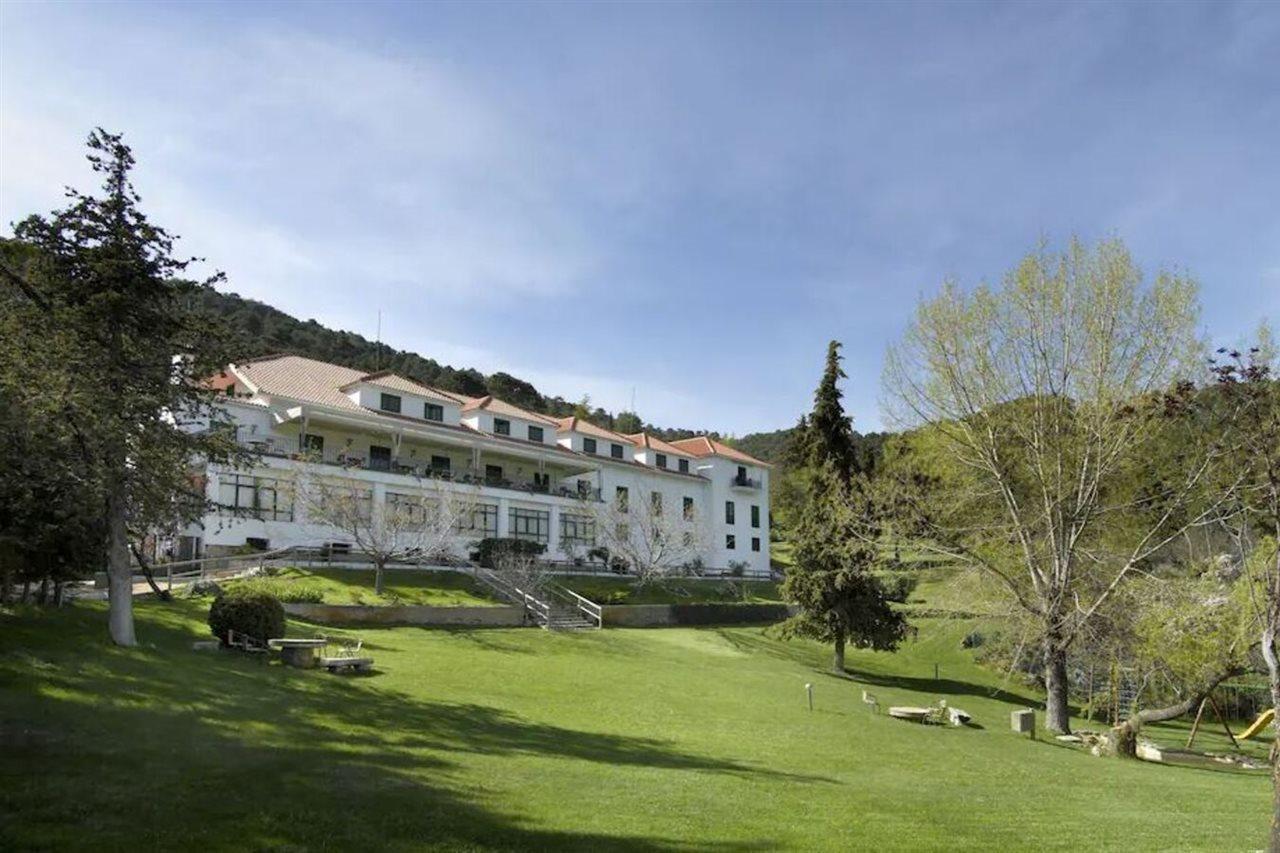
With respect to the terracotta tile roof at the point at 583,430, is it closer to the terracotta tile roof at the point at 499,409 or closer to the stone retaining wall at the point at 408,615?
the terracotta tile roof at the point at 499,409

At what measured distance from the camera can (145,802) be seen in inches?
319

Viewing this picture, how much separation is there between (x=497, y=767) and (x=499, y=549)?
3408 centimetres

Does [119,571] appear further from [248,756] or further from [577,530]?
[577,530]

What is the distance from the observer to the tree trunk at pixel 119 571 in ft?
59.8

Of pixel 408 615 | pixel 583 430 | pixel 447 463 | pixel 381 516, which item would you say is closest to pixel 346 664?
pixel 408 615

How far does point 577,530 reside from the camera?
54.4 metres

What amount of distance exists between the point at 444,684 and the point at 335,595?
13.8m

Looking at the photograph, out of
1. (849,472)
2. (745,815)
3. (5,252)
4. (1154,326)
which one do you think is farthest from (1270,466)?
(849,472)

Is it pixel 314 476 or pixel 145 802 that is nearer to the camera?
pixel 145 802

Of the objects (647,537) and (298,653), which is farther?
(647,537)

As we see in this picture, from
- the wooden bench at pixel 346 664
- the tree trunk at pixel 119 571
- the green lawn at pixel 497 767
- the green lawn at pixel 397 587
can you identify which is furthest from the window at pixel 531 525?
the tree trunk at pixel 119 571

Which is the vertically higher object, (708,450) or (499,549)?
(708,450)

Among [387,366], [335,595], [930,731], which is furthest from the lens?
[387,366]

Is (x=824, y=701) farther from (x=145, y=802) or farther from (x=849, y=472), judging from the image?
(x=145, y=802)
